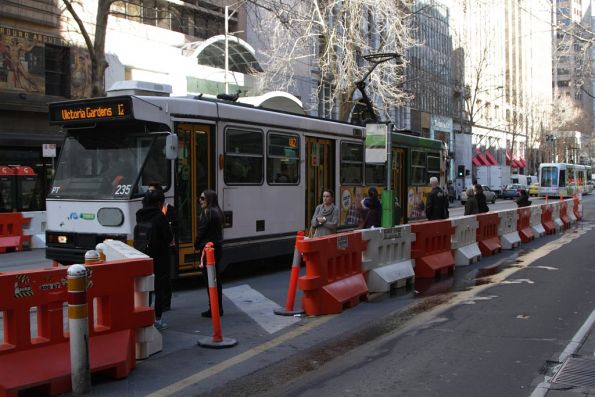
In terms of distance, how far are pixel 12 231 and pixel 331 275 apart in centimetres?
1184

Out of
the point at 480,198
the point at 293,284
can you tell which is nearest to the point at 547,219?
the point at 480,198

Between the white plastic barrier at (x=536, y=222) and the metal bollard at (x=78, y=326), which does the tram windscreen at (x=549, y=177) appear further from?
the metal bollard at (x=78, y=326)

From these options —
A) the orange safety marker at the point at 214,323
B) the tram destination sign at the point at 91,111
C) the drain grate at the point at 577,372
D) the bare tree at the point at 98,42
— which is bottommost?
the drain grate at the point at 577,372

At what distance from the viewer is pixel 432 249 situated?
11.8 meters

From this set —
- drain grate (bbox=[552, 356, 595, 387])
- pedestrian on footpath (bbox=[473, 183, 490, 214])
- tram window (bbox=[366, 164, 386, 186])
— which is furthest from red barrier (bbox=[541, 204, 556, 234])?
drain grate (bbox=[552, 356, 595, 387])

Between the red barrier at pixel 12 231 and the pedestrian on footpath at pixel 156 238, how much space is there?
35.6 ft

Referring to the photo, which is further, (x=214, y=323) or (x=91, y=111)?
(x=91, y=111)

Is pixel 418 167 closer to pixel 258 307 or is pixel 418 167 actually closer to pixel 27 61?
pixel 258 307

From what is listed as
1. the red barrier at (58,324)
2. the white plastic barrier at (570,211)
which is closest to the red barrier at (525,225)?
the white plastic barrier at (570,211)

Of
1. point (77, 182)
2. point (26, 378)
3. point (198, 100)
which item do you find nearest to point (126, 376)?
point (26, 378)

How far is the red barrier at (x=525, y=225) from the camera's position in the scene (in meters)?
17.8

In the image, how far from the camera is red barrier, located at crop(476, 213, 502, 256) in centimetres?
1446

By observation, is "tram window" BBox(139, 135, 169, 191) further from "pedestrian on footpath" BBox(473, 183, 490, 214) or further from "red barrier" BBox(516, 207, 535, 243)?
"red barrier" BBox(516, 207, 535, 243)

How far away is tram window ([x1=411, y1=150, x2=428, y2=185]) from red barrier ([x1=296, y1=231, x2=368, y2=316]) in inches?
362
